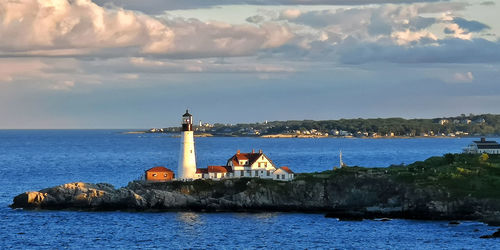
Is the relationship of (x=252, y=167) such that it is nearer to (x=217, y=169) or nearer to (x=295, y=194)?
(x=217, y=169)

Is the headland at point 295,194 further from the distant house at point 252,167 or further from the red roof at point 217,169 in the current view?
the distant house at point 252,167

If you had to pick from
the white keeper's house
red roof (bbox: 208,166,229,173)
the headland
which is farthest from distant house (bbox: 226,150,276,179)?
the headland

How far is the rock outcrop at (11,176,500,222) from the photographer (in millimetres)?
87375

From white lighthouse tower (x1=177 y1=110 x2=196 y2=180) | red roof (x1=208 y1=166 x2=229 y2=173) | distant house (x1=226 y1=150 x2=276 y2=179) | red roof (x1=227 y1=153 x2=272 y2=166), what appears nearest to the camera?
white lighthouse tower (x1=177 y1=110 x2=196 y2=180)

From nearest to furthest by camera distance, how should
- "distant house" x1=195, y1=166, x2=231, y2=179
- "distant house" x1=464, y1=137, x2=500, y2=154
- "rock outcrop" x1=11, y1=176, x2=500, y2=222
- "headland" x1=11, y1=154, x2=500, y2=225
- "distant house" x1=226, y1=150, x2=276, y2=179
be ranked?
"headland" x1=11, y1=154, x2=500, y2=225 < "rock outcrop" x1=11, y1=176, x2=500, y2=222 < "distant house" x1=195, y1=166, x2=231, y2=179 < "distant house" x1=226, y1=150, x2=276, y2=179 < "distant house" x1=464, y1=137, x2=500, y2=154

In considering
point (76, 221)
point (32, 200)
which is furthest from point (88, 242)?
point (32, 200)

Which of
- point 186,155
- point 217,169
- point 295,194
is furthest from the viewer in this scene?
point 217,169

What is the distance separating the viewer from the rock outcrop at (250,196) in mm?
87375

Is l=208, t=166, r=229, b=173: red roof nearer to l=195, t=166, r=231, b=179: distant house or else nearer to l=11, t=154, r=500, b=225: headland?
l=195, t=166, r=231, b=179: distant house

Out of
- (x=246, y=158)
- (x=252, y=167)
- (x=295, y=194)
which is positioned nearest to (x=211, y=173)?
(x=252, y=167)

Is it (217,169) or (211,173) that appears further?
(217,169)

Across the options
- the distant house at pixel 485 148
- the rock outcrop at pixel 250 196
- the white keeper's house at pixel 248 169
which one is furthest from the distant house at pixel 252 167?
the distant house at pixel 485 148

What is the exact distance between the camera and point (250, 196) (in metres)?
88.8

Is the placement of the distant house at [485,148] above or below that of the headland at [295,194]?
above
